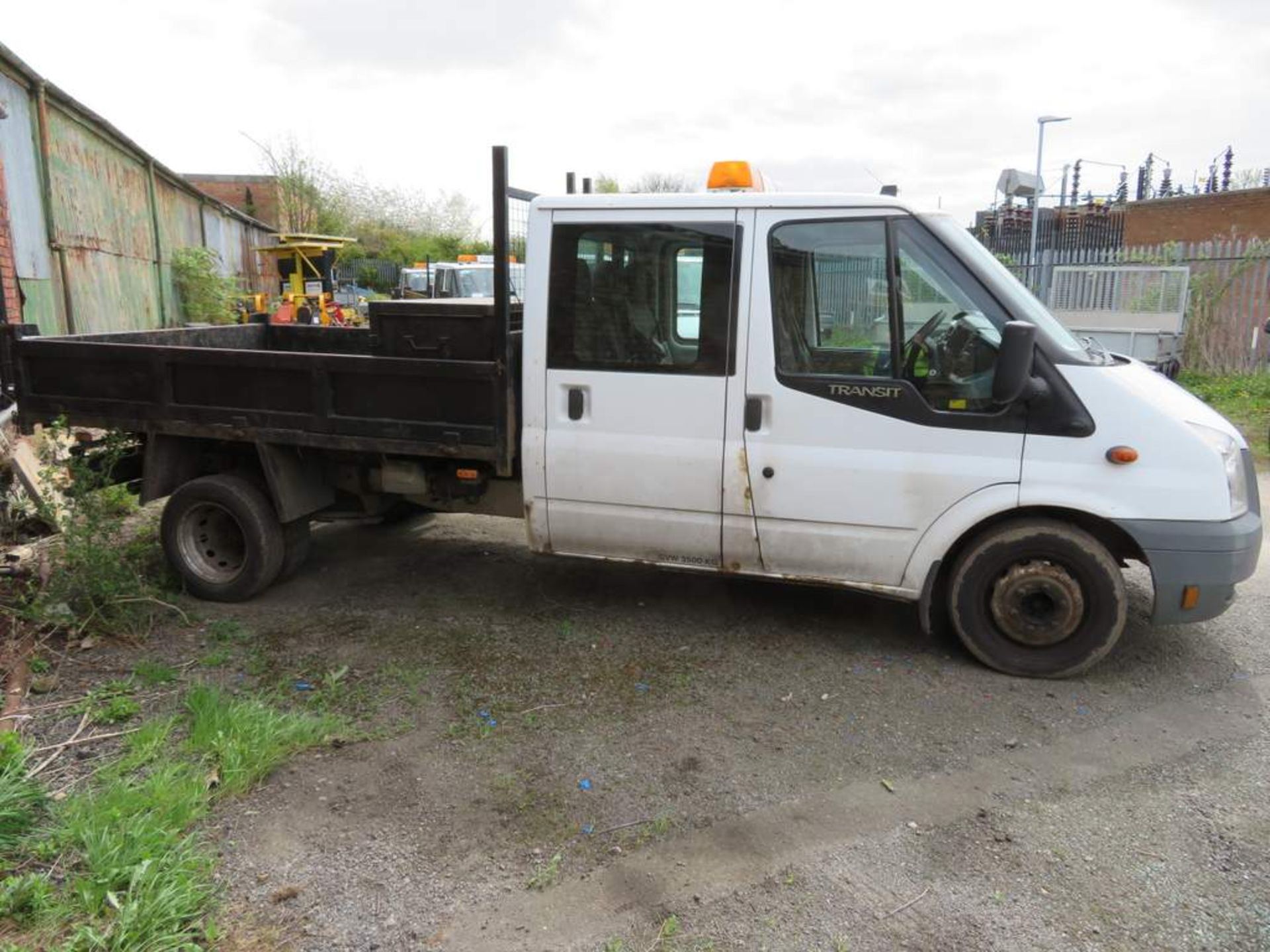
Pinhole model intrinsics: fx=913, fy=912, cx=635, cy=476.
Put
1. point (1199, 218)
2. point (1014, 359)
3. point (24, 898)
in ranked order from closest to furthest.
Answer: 1. point (24, 898)
2. point (1014, 359)
3. point (1199, 218)

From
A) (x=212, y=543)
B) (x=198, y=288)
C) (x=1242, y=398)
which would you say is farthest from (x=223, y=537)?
(x=1242, y=398)

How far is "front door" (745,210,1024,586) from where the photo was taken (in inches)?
161

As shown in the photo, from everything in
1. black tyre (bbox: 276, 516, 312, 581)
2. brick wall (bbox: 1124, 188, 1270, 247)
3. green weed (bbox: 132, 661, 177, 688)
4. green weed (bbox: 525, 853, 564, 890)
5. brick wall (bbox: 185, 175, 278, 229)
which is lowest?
green weed (bbox: 525, 853, 564, 890)

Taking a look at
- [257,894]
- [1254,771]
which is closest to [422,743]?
[257,894]

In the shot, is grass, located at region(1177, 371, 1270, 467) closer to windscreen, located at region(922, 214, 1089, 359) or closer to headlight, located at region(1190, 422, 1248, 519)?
headlight, located at region(1190, 422, 1248, 519)

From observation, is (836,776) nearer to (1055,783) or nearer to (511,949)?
(1055,783)

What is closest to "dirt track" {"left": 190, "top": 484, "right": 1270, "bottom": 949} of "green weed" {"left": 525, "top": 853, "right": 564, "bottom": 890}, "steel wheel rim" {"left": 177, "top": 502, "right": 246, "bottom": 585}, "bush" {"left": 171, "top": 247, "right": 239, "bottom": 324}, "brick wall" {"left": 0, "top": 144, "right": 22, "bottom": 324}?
"green weed" {"left": 525, "top": 853, "right": 564, "bottom": 890}

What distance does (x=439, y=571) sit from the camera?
232 inches

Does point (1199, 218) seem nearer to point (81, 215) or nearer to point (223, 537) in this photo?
point (81, 215)

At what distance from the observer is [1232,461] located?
4.00 metres

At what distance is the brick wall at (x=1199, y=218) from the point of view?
20.2m

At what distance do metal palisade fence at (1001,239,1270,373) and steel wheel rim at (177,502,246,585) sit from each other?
1277 cm

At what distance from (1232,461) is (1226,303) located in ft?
41.9

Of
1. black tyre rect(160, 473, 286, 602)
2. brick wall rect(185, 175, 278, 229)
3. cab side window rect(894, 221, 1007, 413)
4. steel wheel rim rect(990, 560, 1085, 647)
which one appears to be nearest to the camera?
cab side window rect(894, 221, 1007, 413)
